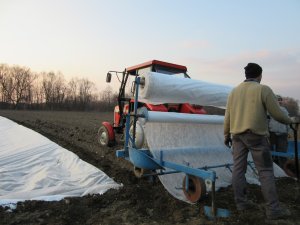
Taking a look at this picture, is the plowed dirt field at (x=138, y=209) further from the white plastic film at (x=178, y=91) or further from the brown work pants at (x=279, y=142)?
the white plastic film at (x=178, y=91)

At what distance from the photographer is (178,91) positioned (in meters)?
5.25

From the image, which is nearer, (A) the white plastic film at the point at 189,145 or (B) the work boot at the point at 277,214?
(B) the work boot at the point at 277,214

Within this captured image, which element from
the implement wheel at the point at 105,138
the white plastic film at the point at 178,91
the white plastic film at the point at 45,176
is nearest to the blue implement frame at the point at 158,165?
the white plastic film at the point at 178,91

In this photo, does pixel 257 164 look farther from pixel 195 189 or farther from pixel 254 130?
pixel 195 189

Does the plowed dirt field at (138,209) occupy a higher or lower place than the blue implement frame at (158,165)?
lower

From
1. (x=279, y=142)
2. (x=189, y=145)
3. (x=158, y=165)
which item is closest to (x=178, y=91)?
(x=189, y=145)

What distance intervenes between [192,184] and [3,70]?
89.1 metres

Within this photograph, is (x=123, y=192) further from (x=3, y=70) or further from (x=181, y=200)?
(x=3, y=70)

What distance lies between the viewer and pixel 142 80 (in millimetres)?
5094

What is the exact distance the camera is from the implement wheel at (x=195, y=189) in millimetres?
4246

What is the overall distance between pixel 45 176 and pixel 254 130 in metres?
3.84

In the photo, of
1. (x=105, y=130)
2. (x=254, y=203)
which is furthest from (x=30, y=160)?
(x=254, y=203)

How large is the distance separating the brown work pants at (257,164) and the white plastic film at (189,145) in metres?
0.88

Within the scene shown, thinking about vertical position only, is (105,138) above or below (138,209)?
above
